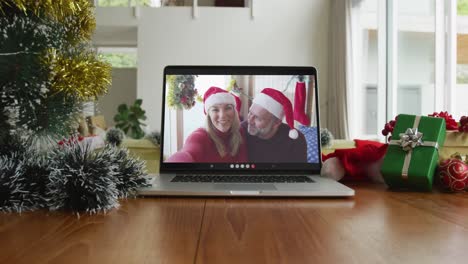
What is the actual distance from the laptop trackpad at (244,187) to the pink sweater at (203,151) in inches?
4.4

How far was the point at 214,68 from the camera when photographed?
3.18ft

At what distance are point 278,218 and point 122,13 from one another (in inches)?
244

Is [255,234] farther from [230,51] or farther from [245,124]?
[230,51]

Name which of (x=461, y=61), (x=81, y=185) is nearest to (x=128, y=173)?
(x=81, y=185)

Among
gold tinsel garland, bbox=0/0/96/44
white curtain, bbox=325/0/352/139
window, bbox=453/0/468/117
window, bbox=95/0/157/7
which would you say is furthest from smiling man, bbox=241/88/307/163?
window, bbox=95/0/157/7

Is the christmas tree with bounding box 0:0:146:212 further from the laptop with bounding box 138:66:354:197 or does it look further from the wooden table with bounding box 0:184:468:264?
the laptop with bounding box 138:66:354:197

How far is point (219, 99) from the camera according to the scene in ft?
3.12

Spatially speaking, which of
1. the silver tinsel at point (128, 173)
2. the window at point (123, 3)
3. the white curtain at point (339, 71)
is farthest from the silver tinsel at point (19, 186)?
the window at point (123, 3)

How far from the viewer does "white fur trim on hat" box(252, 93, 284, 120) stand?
94 centimetres

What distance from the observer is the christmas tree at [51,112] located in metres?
0.60

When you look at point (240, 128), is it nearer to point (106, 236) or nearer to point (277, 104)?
point (277, 104)

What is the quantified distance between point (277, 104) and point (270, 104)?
0.01m

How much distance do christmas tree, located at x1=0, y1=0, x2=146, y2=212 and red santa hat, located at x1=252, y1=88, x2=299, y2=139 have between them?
0.31 meters

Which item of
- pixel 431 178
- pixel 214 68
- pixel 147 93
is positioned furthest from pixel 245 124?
pixel 147 93
